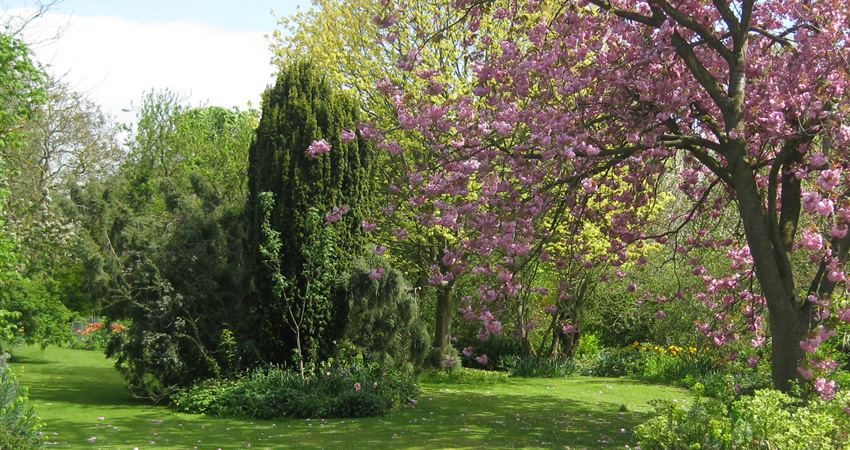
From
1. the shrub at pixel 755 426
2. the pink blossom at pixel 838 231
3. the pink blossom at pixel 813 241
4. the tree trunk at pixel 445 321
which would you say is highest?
the pink blossom at pixel 838 231

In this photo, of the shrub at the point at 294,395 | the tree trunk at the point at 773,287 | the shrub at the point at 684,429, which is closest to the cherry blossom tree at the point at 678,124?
the tree trunk at the point at 773,287

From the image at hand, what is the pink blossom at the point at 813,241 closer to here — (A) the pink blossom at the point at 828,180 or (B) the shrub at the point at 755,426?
(A) the pink blossom at the point at 828,180

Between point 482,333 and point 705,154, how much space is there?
9.48ft

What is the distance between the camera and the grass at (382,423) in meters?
7.42

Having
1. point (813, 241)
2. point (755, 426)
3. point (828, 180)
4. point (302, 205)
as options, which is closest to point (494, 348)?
point (302, 205)

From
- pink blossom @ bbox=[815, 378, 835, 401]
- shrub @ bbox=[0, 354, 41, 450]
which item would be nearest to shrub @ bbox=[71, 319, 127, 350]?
shrub @ bbox=[0, 354, 41, 450]

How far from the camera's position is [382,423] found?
889cm

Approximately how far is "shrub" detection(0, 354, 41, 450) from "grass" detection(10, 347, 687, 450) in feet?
0.72

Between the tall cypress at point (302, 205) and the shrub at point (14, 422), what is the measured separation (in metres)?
4.45

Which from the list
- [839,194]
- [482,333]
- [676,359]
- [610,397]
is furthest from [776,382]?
[676,359]

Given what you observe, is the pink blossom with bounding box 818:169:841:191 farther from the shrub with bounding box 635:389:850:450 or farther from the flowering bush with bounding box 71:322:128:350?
the flowering bush with bounding box 71:322:128:350

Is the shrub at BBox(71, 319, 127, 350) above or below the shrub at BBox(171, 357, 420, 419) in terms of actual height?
above

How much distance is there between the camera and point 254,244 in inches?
415

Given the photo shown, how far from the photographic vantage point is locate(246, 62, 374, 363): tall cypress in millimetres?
10211
